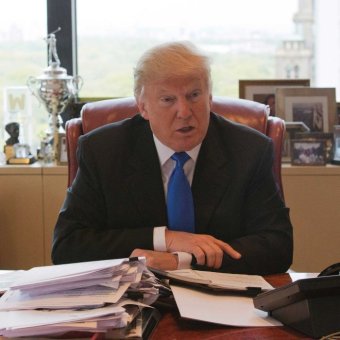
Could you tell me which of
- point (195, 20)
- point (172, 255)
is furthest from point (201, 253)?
point (195, 20)

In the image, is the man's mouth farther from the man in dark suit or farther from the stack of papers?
the stack of papers

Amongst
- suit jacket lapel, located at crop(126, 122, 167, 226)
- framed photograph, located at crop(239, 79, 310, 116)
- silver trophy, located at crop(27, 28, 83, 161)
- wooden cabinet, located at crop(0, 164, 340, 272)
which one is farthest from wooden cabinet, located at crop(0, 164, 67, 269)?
suit jacket lapel, located at crop(126, 122, 167, 226)

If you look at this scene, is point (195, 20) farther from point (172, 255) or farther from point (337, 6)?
point (172, 255)

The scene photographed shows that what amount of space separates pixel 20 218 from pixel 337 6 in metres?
1.93

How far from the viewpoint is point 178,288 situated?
1437mm

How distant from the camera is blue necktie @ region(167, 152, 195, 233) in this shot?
6.49 ft

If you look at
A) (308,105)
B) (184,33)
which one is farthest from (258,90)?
(184,33)

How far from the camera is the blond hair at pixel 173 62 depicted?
72.9 inches

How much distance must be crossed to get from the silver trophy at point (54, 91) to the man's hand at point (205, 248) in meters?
1.66

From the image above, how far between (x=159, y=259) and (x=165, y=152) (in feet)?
A: 1.40

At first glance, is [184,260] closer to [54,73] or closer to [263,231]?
[263,231]

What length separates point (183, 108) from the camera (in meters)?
1.87

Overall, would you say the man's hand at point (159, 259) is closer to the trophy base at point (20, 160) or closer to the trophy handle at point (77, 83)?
the trophy base at point (20, 160)

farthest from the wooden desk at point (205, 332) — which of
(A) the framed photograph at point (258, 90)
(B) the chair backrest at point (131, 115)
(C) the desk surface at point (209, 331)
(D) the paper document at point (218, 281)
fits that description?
(A) the framed photograph at point (258, 90)
